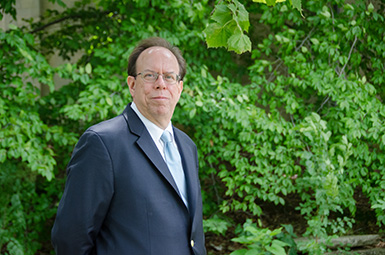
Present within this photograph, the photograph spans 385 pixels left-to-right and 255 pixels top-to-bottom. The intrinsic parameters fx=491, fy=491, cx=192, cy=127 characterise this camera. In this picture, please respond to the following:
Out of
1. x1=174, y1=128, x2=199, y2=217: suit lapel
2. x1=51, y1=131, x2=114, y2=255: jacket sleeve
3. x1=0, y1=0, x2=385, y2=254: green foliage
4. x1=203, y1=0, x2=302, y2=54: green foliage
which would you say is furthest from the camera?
x1=0, y1=0, x2=385, y2=254: green foliage

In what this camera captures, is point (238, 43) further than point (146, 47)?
No

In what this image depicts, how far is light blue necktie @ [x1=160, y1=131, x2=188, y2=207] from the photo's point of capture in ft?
6.70

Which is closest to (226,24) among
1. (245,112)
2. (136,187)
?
(136,187)

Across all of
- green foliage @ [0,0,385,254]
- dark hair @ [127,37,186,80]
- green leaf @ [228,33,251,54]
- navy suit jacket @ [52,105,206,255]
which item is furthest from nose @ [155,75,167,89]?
green foliage @ [0,0,385,254]

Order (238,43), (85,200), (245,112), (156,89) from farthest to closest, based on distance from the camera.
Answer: (245,112)
(156,89)
(238,43)
(85,200)

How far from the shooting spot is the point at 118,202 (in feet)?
5.95

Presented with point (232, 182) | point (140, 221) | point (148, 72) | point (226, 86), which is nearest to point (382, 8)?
point (226, 86)

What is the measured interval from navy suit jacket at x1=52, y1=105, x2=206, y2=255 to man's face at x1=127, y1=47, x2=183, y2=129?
0.48ft

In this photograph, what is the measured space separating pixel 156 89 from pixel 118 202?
50 centimetres

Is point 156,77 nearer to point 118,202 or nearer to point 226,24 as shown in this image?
point 226,24

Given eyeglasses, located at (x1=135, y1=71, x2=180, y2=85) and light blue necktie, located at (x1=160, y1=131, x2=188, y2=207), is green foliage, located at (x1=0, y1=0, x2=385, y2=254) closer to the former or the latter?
light blue necktie, located at (x1=160, y1=131, x2=188, y2=207)

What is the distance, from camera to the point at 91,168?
5.87 ft

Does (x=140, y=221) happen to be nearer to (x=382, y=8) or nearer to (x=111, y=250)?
(x=111, y=250)

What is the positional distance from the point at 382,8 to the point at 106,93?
3.30 meters
